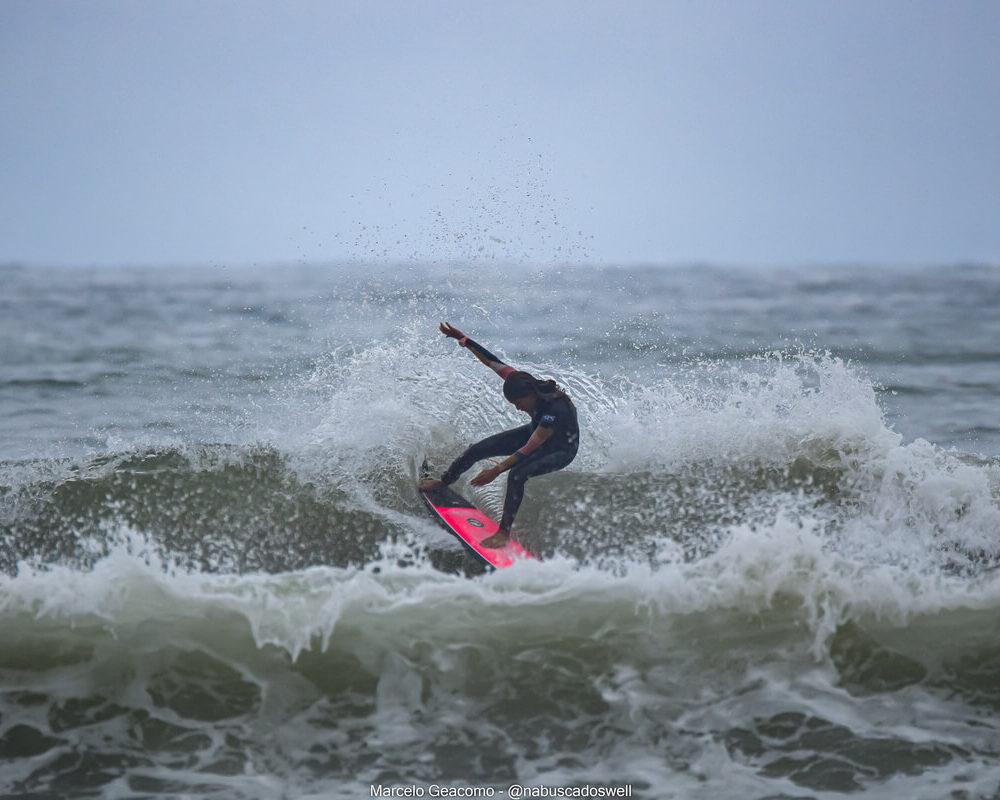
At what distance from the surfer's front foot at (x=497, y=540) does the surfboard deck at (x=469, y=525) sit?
0.08 feet

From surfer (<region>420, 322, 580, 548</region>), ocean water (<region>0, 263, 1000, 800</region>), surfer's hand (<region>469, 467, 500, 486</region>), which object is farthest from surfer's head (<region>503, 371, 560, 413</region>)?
ocean water (<region>0, 263, 1000, 800</region>)

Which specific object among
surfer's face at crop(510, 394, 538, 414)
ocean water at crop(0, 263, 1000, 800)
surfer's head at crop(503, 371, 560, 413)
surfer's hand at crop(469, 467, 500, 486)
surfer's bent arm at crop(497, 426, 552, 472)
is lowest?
ocean water at crop(0, 263, 1000, 800)

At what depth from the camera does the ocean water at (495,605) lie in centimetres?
526

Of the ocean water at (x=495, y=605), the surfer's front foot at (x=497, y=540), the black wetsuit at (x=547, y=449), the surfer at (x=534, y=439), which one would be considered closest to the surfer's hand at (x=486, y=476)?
the surfer at (x=534, y=439)

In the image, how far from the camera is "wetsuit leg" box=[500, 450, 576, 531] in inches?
278

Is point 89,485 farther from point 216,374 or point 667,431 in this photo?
point 216,374

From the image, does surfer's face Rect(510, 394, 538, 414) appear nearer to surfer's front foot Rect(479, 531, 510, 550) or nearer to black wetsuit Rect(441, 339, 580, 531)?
black wetsuit Rect(441, 339, 580, 531)

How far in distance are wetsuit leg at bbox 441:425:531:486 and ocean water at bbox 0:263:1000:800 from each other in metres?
0.51

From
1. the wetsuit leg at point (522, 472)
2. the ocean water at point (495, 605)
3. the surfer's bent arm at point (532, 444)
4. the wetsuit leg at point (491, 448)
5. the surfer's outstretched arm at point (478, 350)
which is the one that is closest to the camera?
the ocean water at point (495, 605)

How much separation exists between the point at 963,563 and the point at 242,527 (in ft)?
19.6

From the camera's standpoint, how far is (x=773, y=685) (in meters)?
5.81


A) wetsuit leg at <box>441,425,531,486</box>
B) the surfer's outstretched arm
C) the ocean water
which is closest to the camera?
the ocean water

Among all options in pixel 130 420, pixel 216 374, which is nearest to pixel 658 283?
pixel 216 374

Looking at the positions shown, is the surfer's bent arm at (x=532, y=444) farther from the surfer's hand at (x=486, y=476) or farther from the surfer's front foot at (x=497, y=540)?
the surfer's front foot at (x=497, y=540)
